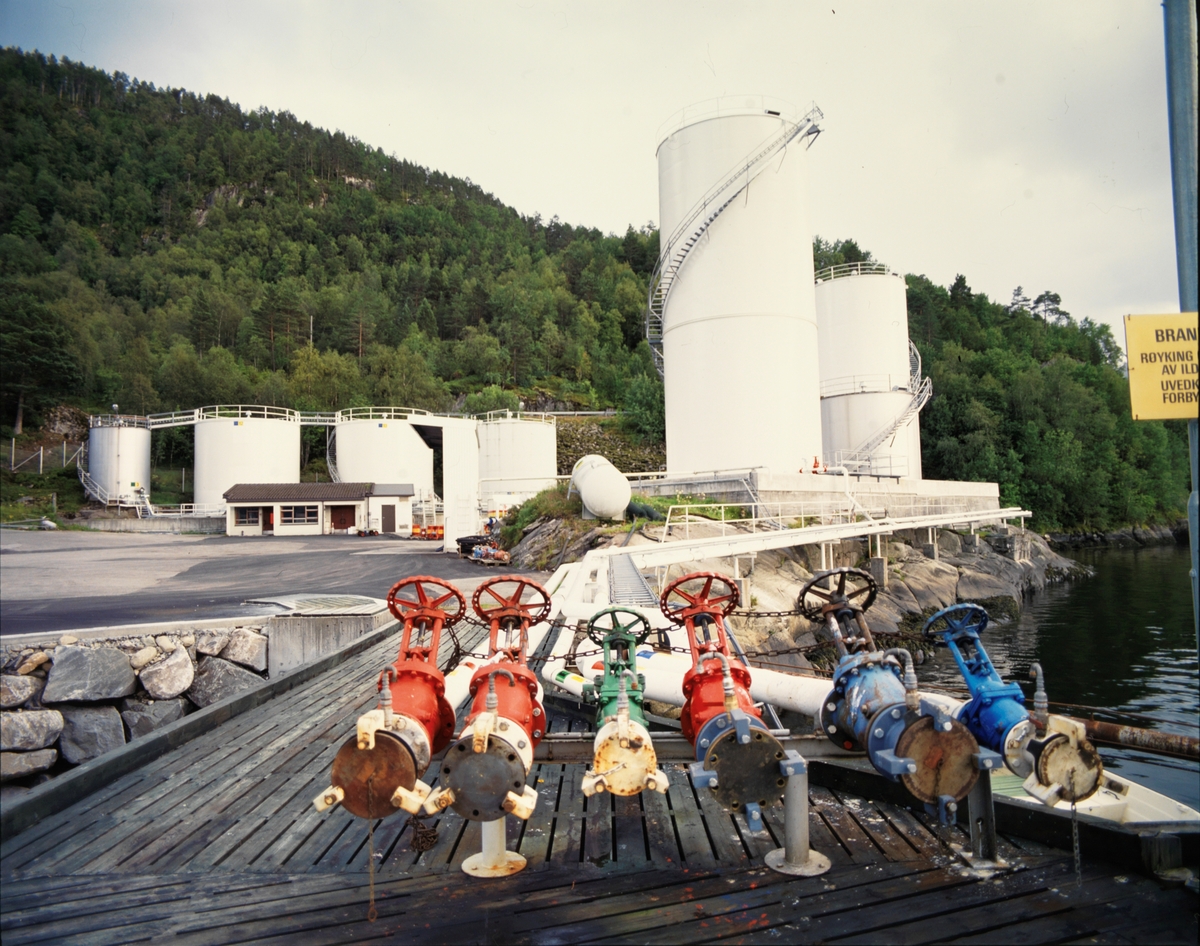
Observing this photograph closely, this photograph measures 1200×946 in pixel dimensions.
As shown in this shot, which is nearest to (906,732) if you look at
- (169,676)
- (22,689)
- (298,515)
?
(22,689)

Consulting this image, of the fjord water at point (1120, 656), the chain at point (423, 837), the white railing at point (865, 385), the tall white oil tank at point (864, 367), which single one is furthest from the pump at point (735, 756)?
the white railing at point (865, 385)

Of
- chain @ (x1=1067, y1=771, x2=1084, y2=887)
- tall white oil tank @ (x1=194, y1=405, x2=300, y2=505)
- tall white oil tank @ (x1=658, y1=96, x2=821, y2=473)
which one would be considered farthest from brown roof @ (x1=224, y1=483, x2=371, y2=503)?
chain @ (x1=1067, y1=771, x2=1084, y2=887)

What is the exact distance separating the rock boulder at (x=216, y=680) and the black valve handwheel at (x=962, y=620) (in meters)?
9.59

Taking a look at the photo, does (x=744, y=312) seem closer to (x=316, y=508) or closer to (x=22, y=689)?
(x=22, y=689)

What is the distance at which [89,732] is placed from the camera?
8719 mm

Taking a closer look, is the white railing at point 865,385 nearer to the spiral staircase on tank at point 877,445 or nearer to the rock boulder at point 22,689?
the spiral staircase on tank at point 877,445

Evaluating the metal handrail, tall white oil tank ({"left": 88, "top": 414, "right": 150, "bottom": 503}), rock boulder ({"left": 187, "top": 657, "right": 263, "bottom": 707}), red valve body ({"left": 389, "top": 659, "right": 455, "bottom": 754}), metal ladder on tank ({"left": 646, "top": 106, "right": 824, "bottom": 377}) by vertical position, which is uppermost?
the metal handrail

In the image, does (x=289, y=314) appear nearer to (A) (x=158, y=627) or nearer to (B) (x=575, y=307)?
(B) (x=575, y=307)

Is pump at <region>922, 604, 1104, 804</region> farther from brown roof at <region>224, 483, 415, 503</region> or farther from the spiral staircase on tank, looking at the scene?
brown roof at <region>224, 483, 415, 503</region>

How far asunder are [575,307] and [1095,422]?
6812cm

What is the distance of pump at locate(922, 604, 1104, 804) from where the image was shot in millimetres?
3512

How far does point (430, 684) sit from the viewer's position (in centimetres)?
413

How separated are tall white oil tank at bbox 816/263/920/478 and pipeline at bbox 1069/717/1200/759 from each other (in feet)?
134

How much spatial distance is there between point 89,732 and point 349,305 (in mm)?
89886
